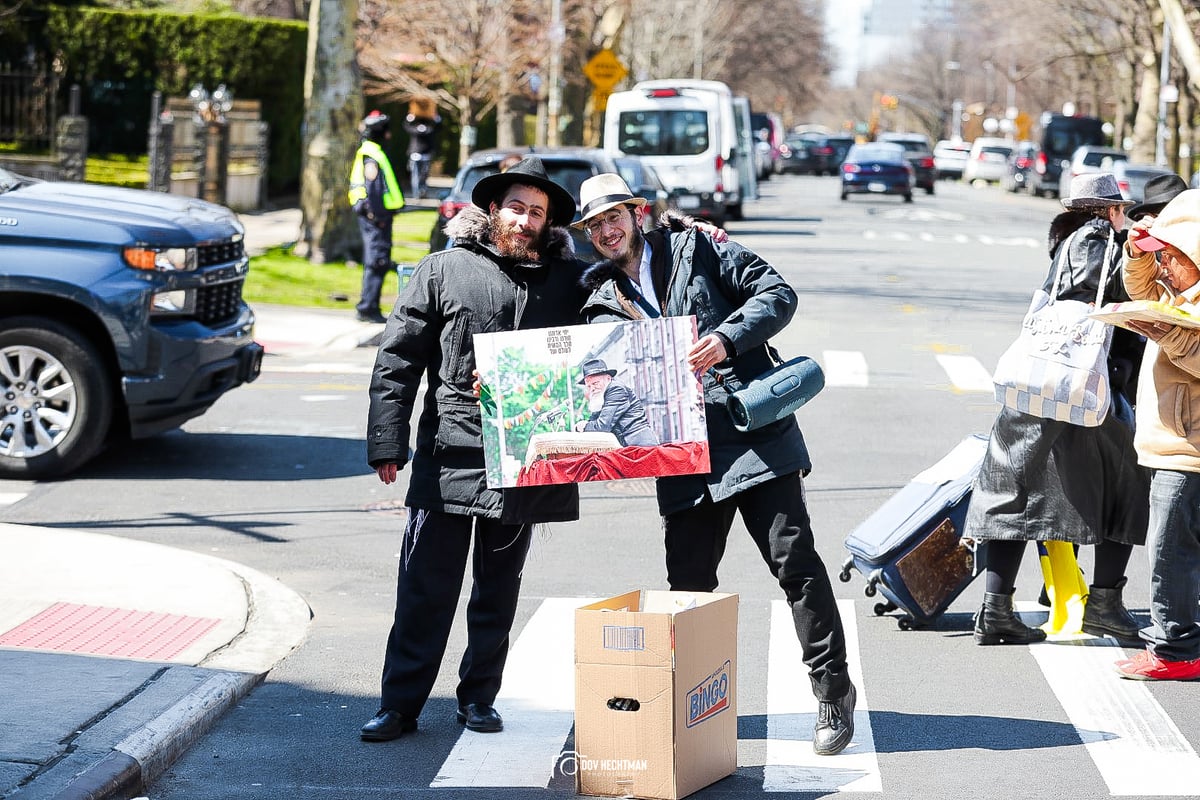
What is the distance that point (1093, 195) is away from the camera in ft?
22.5

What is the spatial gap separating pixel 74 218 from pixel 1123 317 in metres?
6.12

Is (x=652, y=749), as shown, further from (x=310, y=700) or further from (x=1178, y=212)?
(x=1178, y=212)

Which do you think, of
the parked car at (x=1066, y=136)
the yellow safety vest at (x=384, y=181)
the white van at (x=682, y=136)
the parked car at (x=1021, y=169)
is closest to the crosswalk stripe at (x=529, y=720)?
the yellow safety vest at (x=384, y=181)

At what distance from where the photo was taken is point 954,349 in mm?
16375

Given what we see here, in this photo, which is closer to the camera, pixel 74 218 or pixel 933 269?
pixel 74 218

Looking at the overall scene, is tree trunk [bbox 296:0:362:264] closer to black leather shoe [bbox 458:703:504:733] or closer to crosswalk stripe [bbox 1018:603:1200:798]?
crosswalk stripe [bbox 1018:603:1200:798]

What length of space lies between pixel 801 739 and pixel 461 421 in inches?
59.6

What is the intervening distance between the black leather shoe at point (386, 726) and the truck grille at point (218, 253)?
4916 millimetres

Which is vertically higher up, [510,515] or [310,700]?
[510,515]

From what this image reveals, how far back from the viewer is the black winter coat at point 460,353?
5.48m

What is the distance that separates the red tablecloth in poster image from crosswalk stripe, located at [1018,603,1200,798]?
5.25 ft

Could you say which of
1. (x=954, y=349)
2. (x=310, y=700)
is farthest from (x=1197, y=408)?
(x=954, y=349)

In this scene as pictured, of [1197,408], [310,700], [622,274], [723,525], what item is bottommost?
[310,700]

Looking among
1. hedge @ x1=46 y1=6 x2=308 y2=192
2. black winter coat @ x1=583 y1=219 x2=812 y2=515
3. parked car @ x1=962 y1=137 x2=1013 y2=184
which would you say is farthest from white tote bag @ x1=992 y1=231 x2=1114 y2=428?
parked car @ x1=962 y1=137 x2=1013 y2=184
